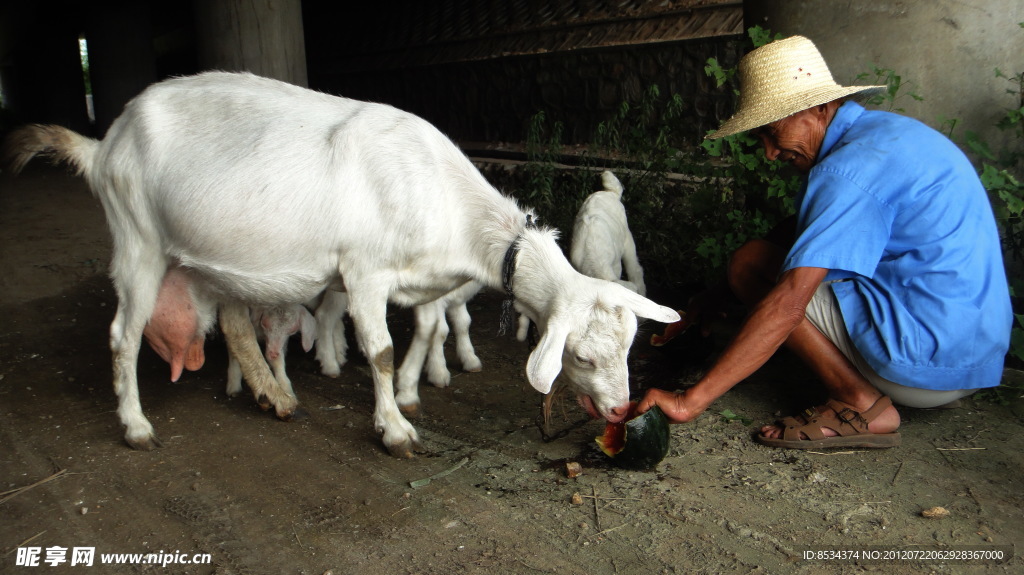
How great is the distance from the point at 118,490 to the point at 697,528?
229cm

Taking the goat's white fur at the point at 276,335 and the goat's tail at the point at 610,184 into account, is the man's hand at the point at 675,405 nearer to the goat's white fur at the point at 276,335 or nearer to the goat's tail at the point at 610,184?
the goat's white fur at the point at 276,335

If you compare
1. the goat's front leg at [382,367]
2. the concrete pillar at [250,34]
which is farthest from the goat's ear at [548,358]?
the concrete pillar at [250,34]

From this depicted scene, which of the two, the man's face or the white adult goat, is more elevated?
the man's face

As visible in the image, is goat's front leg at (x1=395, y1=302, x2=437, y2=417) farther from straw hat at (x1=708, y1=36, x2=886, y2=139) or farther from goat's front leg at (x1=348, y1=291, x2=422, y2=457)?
straw hat at (x1=708, y1=36, x2=886, y2=139)

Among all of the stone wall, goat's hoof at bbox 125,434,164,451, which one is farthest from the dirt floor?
the stone wall

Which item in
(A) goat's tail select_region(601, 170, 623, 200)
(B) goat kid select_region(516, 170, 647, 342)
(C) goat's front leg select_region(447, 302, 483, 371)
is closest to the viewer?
(C) goat's front leg select_region(447, 302, 483, 371)

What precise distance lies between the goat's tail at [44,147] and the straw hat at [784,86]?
3027mm

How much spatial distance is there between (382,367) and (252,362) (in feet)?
3.06

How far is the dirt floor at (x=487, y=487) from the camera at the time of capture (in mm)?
Answer: 2807

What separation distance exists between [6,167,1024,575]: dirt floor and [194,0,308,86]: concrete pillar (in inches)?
132

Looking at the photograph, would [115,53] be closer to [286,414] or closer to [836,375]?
[286,414]

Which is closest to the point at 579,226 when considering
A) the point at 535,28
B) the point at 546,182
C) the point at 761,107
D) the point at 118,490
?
the point at 761,107

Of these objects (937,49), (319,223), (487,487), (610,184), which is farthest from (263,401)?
(937,49)

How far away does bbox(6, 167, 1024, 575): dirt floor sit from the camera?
2.81m
